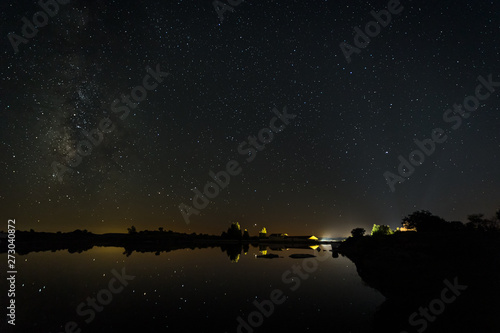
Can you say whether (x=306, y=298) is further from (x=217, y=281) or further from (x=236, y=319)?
(x=217, y=281)

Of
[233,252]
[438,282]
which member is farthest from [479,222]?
[233,252]

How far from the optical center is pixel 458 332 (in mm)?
12773

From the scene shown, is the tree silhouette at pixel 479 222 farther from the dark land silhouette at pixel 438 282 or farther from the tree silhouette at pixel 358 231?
the tree silhouette at pixel 358 231

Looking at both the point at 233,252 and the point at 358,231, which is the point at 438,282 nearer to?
the point at 233,252

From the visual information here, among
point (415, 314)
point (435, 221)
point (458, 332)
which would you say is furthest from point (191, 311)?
point (435, 221)

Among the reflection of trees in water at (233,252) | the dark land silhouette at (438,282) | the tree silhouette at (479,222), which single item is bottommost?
the dark land silhouette at (438,282)

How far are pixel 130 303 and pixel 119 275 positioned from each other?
1598 centimetres

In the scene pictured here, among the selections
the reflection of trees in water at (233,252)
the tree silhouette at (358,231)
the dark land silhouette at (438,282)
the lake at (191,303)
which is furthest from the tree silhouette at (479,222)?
the tree silhouette at (358,231)

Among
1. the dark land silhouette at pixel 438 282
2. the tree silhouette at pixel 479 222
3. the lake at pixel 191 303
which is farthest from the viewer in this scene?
the tree silhouette at pixel 479 222

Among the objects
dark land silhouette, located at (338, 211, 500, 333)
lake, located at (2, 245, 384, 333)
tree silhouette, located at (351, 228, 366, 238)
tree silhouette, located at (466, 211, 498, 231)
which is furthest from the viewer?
tree silhouette, located at (351, 228, 366, 238)

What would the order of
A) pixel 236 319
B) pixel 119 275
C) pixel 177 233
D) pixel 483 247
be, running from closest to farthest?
1. pixel 236 319
2. pixel 483 247
3. pixel 119 275
4. pixel 177 233

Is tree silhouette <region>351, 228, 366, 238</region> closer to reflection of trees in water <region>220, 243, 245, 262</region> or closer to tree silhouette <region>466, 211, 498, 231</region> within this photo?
reflection of trees in water <region>220, 243, 245, 262</region>

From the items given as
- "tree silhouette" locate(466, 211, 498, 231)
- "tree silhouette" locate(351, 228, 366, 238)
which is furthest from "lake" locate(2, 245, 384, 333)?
"tree silhouette" locate(351, 228, 366, 238)

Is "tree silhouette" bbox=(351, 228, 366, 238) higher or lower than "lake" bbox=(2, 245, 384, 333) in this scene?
higher
